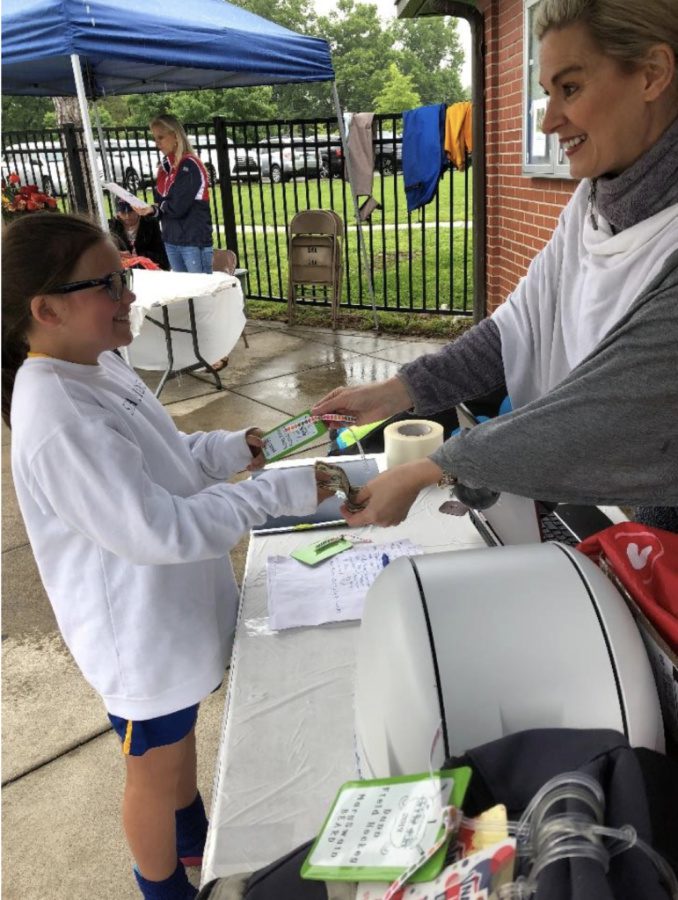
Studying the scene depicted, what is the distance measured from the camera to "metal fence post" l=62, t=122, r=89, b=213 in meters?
8.63

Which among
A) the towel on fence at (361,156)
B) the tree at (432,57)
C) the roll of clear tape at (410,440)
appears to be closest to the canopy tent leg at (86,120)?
the towel on fence at (361,156)

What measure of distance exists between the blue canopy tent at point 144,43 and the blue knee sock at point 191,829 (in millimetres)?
4232

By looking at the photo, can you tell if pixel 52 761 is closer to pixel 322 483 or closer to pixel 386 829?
pixel 322 483

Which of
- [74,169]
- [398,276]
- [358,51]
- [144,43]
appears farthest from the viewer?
[358,51]

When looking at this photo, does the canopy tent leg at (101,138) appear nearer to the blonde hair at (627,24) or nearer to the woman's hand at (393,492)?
the woman's hand at (393,492)

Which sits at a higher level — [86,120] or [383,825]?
[86,120]

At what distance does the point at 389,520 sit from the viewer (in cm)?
144

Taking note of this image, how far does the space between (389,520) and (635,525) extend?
1.77ft

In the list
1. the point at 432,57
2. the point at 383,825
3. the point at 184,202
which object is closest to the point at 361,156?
the point at 184,202

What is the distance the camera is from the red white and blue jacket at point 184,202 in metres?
6.01

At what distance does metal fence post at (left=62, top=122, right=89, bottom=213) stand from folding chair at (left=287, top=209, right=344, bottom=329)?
3029 millimetres

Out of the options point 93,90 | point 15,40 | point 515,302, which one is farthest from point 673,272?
point 93,90

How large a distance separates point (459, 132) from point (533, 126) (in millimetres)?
1616

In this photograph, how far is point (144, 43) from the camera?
4863mm
